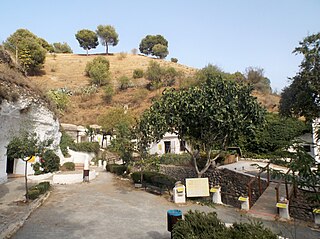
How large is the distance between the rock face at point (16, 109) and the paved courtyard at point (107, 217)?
16.3 ft

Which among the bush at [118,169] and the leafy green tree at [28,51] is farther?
the leafy green tree at [28,51]

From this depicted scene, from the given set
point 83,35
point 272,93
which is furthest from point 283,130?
point 83,35

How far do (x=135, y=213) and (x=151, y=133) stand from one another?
4.90 m

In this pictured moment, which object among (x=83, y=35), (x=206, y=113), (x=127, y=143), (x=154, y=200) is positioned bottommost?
(x=154, y=200)

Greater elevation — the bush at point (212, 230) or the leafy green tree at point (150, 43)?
the leafy green tree at point (150, 43)

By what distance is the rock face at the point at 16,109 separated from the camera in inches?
569

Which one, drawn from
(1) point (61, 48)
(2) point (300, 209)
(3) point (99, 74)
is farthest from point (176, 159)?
(1) point (61, 48)

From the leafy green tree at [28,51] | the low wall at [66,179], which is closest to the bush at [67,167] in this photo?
the low wall at [66,179]

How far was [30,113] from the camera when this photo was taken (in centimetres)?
1839

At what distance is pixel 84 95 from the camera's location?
59656 mm

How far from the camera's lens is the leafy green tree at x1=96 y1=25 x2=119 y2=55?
276ft

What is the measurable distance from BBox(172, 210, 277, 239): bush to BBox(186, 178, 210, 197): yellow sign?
254 inches

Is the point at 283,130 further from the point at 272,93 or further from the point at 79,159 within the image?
the point at 272,93

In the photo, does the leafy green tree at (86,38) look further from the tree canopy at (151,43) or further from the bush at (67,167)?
the bush at (67,167)
